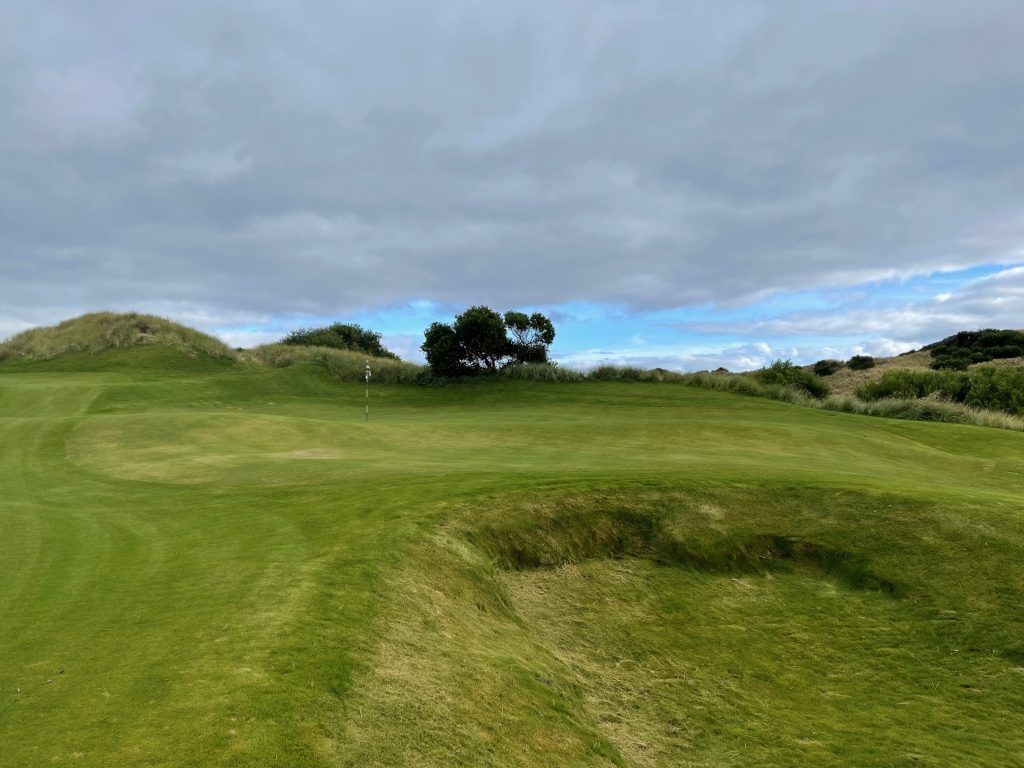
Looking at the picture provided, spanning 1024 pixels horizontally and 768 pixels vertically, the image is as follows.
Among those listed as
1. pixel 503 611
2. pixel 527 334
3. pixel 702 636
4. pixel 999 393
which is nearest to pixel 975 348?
pixel 999 393

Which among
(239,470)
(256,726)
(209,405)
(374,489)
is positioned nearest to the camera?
(256,726)

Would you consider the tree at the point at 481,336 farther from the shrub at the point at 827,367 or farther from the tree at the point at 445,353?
the shrub at the point at 827,367

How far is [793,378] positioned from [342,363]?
129 feet

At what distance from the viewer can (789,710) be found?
27.2 feet

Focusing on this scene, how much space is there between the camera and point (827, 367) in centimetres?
10600

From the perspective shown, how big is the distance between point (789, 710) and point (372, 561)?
6.11m

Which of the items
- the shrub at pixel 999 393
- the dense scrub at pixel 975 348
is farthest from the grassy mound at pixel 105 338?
the dense scrub at pixel 975 348

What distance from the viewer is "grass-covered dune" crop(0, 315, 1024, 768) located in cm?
565

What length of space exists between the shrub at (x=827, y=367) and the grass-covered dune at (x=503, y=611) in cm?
9100

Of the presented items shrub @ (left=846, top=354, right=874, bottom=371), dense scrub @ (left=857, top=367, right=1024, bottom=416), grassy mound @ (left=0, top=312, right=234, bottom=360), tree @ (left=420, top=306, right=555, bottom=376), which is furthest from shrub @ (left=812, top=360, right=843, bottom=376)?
grassy mound @ (left=0, top=312, right=234, bottom=360)

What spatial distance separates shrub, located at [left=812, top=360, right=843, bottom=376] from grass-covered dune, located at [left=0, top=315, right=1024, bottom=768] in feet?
299

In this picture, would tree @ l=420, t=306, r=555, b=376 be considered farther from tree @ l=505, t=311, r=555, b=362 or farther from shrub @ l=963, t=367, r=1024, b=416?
shrub @ l=963, t=367, r=1024, b=416

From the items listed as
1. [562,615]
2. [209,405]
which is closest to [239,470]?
[562,615]

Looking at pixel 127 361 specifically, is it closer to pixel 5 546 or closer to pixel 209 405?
pixel 209 405
